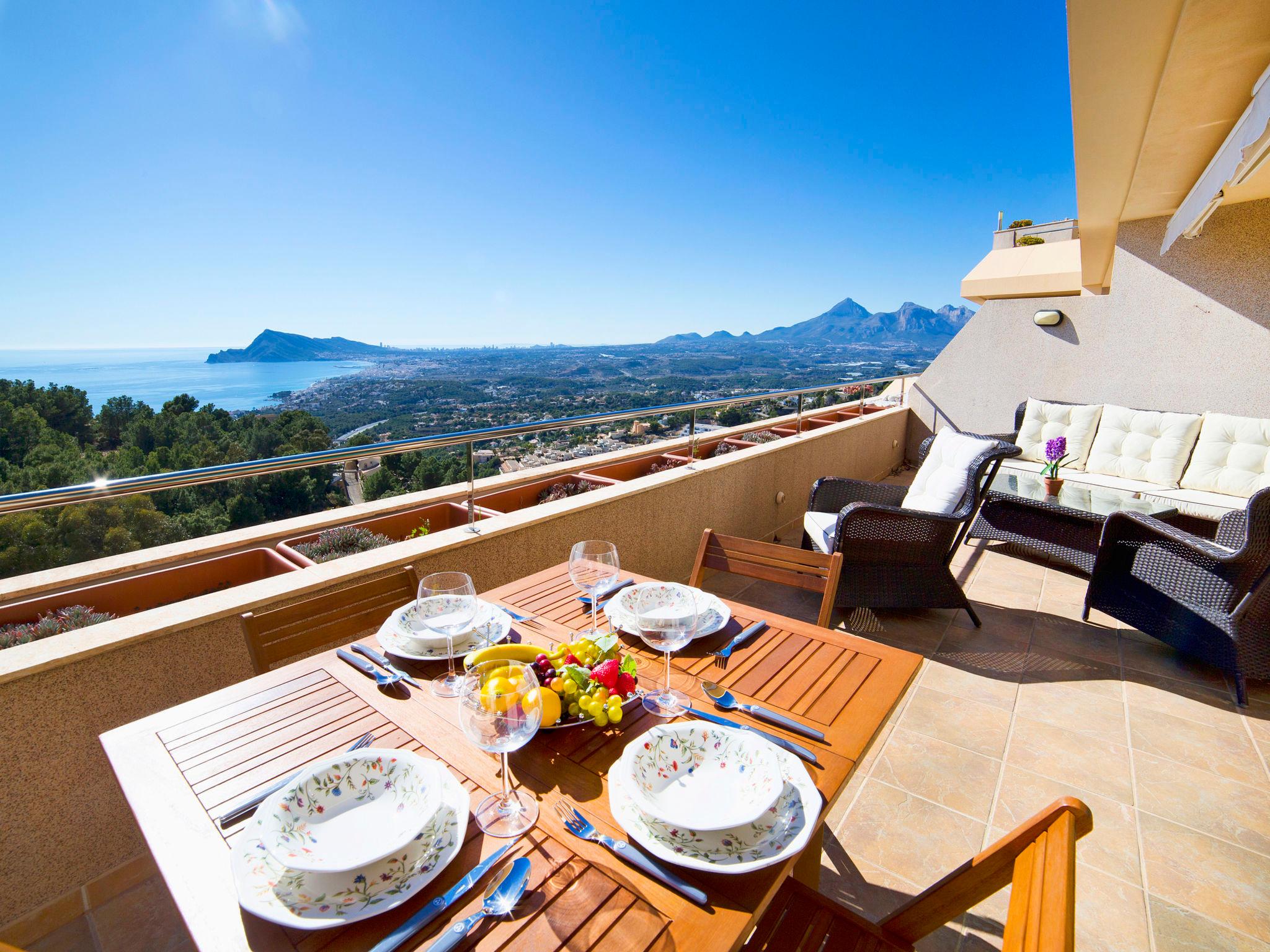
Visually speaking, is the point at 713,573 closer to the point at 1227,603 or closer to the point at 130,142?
the point at 1227,603

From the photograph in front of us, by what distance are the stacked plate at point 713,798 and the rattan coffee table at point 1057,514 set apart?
3.40 m

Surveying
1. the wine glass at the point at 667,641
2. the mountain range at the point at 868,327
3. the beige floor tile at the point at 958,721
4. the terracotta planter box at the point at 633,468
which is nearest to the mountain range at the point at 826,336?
the mountain range at the point at 868,327

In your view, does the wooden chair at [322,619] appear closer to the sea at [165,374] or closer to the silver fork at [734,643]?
the silver fork at [734,643]

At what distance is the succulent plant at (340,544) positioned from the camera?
239cm

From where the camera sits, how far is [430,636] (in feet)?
4.37

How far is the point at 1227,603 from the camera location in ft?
8.20

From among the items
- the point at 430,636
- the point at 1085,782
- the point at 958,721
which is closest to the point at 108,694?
the point at 430,636

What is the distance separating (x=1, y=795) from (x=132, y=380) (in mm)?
13071

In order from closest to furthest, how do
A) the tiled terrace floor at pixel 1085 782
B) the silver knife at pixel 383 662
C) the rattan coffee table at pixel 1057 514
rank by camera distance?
the silver knife at pixel 383 662 < the tiled terrace floor at pixel 1085 782 < the rattan coffee table at pixel 1057 514

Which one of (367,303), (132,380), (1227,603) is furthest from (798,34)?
(367,303)

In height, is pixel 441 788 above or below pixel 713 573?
above

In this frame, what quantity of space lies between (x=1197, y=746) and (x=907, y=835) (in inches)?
58.0

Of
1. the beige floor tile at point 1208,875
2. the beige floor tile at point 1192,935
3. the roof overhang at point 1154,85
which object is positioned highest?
the roof overhang at point 1154,85

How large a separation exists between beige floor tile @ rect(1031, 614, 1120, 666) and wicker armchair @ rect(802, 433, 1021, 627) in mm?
344
